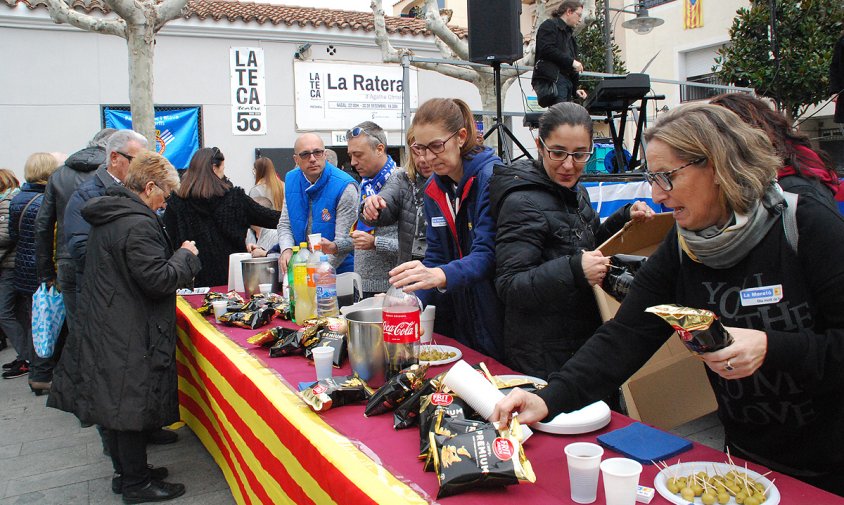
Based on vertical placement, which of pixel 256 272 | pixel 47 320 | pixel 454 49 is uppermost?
pixel 454 49

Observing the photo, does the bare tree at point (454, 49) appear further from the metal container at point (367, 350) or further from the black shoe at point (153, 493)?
the metal container at point (367, 350)

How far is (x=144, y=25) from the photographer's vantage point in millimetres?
6918

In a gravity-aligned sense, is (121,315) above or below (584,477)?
above

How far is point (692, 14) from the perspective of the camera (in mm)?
14188

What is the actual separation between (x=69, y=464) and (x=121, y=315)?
139cm

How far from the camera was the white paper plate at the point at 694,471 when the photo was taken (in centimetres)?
119

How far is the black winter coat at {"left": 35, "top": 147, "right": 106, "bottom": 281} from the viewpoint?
401cm

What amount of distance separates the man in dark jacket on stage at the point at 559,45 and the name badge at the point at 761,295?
475 cm

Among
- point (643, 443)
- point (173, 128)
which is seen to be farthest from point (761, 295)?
point (173, 128)

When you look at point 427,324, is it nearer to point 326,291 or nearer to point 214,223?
point 326,291

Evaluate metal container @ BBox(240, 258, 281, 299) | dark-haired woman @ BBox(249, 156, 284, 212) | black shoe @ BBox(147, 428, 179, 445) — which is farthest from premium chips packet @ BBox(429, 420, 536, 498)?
dark-haired woman @ BBox(249, 156, 284, 212)

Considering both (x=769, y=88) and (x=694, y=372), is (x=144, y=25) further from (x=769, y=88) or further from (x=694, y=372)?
(x=769, y=88)

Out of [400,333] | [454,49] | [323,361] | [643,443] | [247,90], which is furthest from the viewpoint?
[247,90]

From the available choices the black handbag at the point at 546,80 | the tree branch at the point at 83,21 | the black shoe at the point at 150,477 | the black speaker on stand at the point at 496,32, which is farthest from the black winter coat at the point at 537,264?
the tree branch at the point at 83,21
